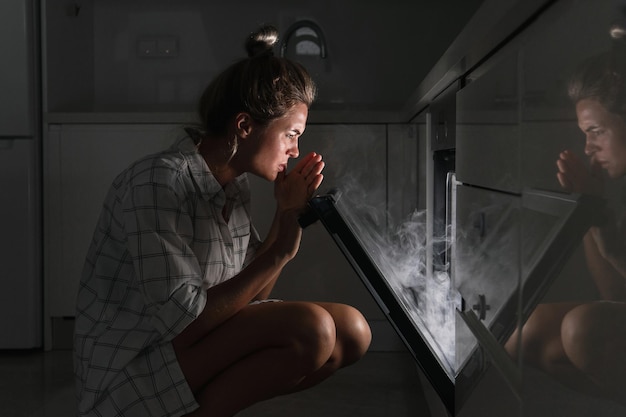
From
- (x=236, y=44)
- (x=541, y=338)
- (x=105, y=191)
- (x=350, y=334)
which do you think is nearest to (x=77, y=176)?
(x=105, y=191)

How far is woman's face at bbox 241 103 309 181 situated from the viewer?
1.53m

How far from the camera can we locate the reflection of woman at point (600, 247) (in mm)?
427

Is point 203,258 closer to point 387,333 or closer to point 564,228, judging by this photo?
point 564,228

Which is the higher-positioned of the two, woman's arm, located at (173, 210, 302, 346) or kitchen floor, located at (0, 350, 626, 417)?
woman's arm, located at (173, 210, 302, 346)

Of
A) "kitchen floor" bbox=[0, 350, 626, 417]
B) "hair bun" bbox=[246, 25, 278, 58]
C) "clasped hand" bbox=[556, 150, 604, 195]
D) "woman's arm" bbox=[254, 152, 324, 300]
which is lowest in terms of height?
"kitchen floor" bbox=[0, 350, 626, 417]

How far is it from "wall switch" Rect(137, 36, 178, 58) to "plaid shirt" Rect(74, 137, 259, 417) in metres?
1.74

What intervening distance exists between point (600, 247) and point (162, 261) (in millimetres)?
940

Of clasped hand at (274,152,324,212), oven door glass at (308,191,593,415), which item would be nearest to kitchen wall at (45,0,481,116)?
oven door glass at (308,191,593,415)

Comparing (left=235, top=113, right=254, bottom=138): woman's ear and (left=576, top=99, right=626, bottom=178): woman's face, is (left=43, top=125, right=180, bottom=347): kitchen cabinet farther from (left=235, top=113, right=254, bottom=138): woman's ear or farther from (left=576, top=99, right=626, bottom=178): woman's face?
(left=576, top=99, right=626, bottom=178): woman's face

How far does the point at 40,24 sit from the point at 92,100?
56 centimetres

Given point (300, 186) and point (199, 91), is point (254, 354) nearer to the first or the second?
point (300, 186)

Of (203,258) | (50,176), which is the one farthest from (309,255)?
(203,258)

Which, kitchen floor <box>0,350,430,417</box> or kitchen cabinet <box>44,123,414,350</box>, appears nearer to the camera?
kitchen floor <box>0,350,430,417</box>

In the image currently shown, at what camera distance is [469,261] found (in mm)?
→ 1006
